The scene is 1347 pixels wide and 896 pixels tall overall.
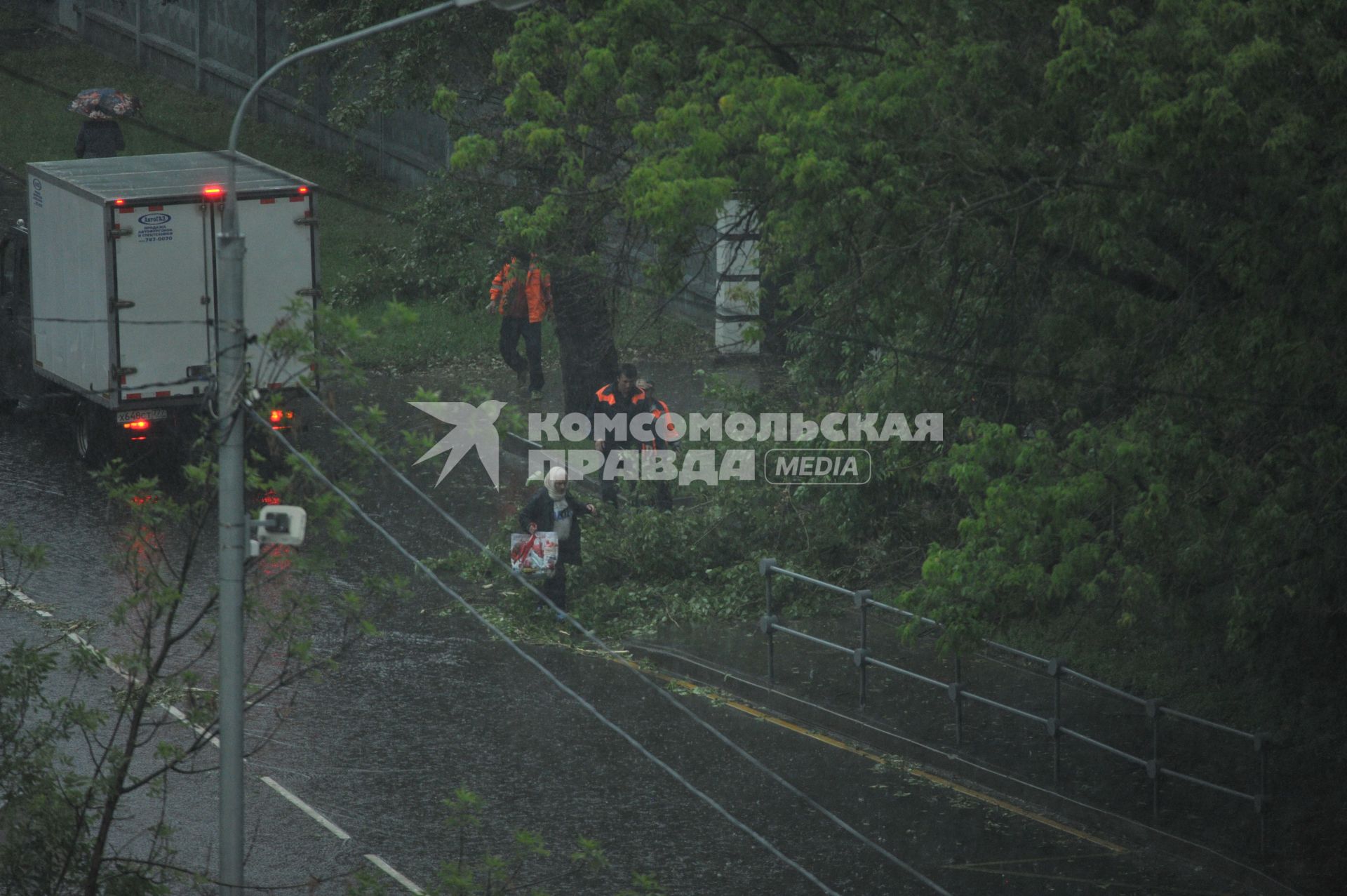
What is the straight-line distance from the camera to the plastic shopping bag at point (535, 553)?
14.0 m

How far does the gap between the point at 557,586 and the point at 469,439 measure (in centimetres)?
562

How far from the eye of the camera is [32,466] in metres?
17.5

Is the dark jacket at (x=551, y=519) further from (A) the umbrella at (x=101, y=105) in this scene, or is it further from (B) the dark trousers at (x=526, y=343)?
(A) the umbrella at (x=101, y=105)

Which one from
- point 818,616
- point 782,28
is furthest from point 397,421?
point 782,28

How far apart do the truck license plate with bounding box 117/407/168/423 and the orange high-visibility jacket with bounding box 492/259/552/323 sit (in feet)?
16.4

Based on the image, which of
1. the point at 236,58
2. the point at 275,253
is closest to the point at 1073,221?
the point at 275,253

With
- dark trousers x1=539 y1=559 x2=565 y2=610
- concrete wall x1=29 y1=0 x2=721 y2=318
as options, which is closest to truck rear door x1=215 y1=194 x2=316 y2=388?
dark trousers x1=539 y1=559 x2=565 y2=610

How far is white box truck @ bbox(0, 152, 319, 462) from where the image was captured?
15922 mm

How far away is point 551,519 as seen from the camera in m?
14.1

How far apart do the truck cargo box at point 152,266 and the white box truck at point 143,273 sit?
0.01m

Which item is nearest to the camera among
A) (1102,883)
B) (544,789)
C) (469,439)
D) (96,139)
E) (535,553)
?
(1102,883)

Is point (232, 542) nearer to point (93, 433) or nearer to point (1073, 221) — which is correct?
point (1073, 221)

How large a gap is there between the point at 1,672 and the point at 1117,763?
7.66 metres
